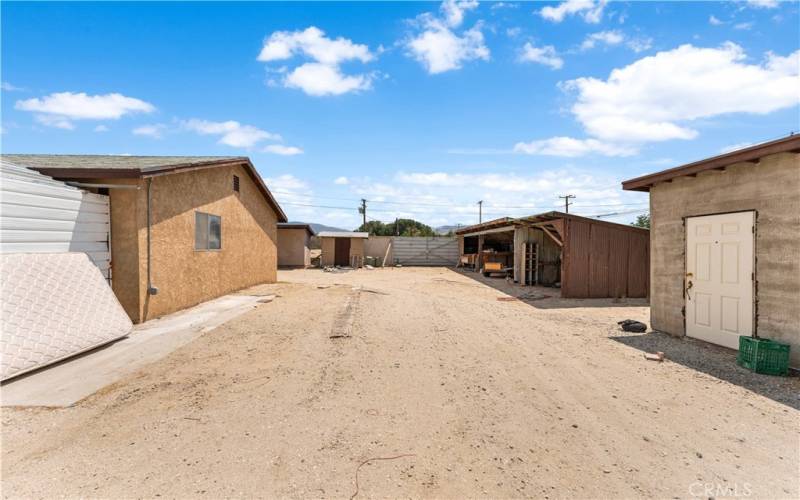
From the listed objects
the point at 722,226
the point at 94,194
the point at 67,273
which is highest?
the point at 94,194

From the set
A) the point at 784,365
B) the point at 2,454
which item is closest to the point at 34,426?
the point at 2,454

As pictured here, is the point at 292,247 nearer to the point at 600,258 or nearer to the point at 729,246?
the point at 600,258

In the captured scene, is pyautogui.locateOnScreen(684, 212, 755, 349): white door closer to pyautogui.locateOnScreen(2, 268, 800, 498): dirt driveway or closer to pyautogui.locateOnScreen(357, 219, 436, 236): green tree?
pyautogui.locateOnScreen(2, 268, 800, 498): dirt driveway

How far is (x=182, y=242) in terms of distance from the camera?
9141 mm

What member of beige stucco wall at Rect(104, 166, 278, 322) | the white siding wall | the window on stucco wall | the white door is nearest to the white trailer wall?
beige stucco wall at Rect(104, 166, 278, 322)

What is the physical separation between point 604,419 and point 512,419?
37.1 inches

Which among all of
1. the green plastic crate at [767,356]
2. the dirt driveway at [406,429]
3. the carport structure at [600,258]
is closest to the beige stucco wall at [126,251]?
the dirt driveway at [406,429]

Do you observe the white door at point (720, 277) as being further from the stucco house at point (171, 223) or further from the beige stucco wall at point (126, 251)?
the beige stucco wall at point (126, 251)

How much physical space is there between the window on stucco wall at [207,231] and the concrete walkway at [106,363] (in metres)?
2.22

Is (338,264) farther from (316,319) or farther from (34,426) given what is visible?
(34,426)

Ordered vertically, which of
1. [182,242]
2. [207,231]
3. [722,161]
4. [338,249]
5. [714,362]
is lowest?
[714,362]

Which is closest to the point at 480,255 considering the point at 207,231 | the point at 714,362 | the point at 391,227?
the point at 207,231

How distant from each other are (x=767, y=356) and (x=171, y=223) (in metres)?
11.4

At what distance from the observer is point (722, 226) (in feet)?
21.3
